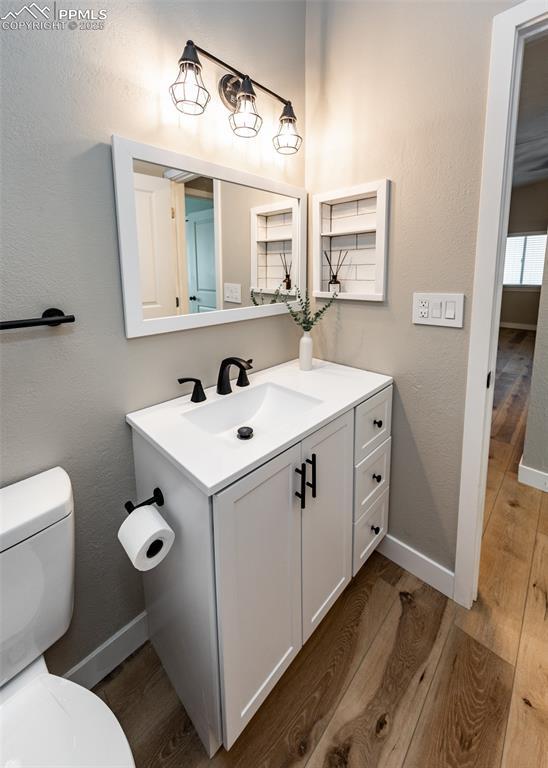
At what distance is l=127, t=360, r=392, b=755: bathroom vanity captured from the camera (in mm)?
959

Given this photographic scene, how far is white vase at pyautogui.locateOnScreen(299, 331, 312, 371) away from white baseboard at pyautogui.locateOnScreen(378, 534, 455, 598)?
0.88m

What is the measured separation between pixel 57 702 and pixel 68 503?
423mm

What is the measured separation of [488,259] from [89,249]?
125 centimetres

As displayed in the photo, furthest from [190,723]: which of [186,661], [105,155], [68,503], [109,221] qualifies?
[105,155]

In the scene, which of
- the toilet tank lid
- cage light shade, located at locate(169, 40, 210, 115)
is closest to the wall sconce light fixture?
cage light shade, located at locate(169, 40, 210, 115)

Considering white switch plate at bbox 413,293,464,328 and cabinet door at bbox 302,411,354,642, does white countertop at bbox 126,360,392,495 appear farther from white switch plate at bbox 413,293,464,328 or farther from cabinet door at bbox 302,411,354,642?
white switch plate at bbox 413,293,464,328

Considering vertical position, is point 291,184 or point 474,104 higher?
point 474,104

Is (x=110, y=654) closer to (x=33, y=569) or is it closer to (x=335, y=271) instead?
(x=33, y=569)

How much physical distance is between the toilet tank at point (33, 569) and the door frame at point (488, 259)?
4.44 ft

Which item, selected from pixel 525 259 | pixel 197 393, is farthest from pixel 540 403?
pixel 525 259

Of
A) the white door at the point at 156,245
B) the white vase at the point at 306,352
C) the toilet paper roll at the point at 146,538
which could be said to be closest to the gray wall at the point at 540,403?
the white vase at the point at 306,352

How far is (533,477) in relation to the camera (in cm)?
234

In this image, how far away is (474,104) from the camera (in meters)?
1.25

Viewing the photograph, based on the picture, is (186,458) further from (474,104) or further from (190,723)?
(474,104)
